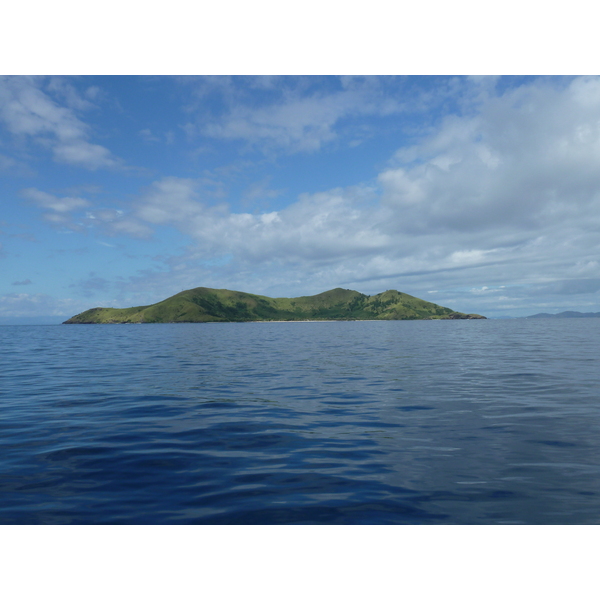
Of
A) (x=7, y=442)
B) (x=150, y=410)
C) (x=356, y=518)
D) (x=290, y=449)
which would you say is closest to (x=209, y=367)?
(x=150, y=410)

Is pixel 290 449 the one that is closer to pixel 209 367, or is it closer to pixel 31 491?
pixel 31 491

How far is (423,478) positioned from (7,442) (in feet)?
47.4

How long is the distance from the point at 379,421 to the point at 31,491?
12041 mm

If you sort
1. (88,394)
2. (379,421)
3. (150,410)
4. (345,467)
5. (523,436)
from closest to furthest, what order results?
1. (345,467)
2. (523,436)
3. (379,421)
4. (150,410)
5. (88,394)

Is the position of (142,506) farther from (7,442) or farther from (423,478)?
(7,442)

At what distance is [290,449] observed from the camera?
1271cm

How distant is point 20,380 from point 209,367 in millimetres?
14292

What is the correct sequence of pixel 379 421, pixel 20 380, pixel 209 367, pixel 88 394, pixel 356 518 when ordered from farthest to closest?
pixel 209 367
pixel 20 380
pixel 88 394
pixel 379 421
pixel 356 518

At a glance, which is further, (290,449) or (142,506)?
(290,449)

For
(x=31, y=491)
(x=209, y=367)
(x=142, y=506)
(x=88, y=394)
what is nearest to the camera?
(x=142, y=506)

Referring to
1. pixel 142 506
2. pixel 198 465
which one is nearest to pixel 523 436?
pixel 198 465

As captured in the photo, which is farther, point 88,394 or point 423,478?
point 88,394

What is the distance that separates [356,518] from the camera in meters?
8.20

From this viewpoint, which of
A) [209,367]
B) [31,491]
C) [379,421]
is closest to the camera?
[31,491]
